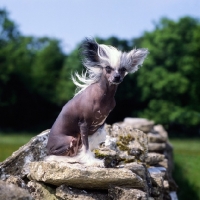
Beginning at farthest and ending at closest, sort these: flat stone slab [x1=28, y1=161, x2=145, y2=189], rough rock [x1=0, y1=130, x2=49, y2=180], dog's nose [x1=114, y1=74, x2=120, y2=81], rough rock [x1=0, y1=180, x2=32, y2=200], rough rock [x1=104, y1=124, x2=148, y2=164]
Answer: rough rock [x1=104, y1=124, x2=148, y2=164]
rough rock [x1=0, y1=130, x2=49, y2=180]
dog's nose [x1=114, y1=74, x2=120, y2=81]
flat stone slab [x1=28, y1=161, x2=145, y2=189]
rough rock [x1=0, y1=180, x2=32, y2=200]

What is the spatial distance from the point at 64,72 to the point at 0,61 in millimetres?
6806

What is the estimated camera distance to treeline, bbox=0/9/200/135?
2181 inches

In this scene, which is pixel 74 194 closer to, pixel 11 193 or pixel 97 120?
pixel 97 120

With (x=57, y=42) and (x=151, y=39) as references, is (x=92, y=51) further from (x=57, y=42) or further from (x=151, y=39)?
(x=57, y=42)

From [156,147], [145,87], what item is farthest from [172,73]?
[156,147]

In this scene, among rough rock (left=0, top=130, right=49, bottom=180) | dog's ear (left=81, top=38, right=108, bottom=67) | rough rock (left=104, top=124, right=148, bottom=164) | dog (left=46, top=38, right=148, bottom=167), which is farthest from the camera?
rough rock (left=104, top=124, right=148, bottom=164)

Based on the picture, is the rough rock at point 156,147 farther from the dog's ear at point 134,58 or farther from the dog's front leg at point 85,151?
the dog's front leg at point 85,151

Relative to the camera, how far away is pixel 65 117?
22.5 ft

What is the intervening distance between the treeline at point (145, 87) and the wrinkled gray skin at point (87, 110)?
151 ft

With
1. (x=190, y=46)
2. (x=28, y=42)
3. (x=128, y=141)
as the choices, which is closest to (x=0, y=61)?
(x=28, y=42)

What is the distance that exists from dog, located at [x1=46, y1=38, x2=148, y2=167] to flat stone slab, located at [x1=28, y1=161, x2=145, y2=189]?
222 millimetres

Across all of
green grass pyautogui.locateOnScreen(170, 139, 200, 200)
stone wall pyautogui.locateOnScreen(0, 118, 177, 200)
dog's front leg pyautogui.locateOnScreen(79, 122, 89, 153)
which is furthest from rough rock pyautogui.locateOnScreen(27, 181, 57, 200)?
green grass pyautogui.locateOnScreen(170, 139, 200, 200)

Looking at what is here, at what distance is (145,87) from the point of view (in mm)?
57938

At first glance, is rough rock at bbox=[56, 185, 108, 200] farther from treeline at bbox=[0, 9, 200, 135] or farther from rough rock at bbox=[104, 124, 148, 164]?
treeline at bbox=[0, 9, 200, 135]
